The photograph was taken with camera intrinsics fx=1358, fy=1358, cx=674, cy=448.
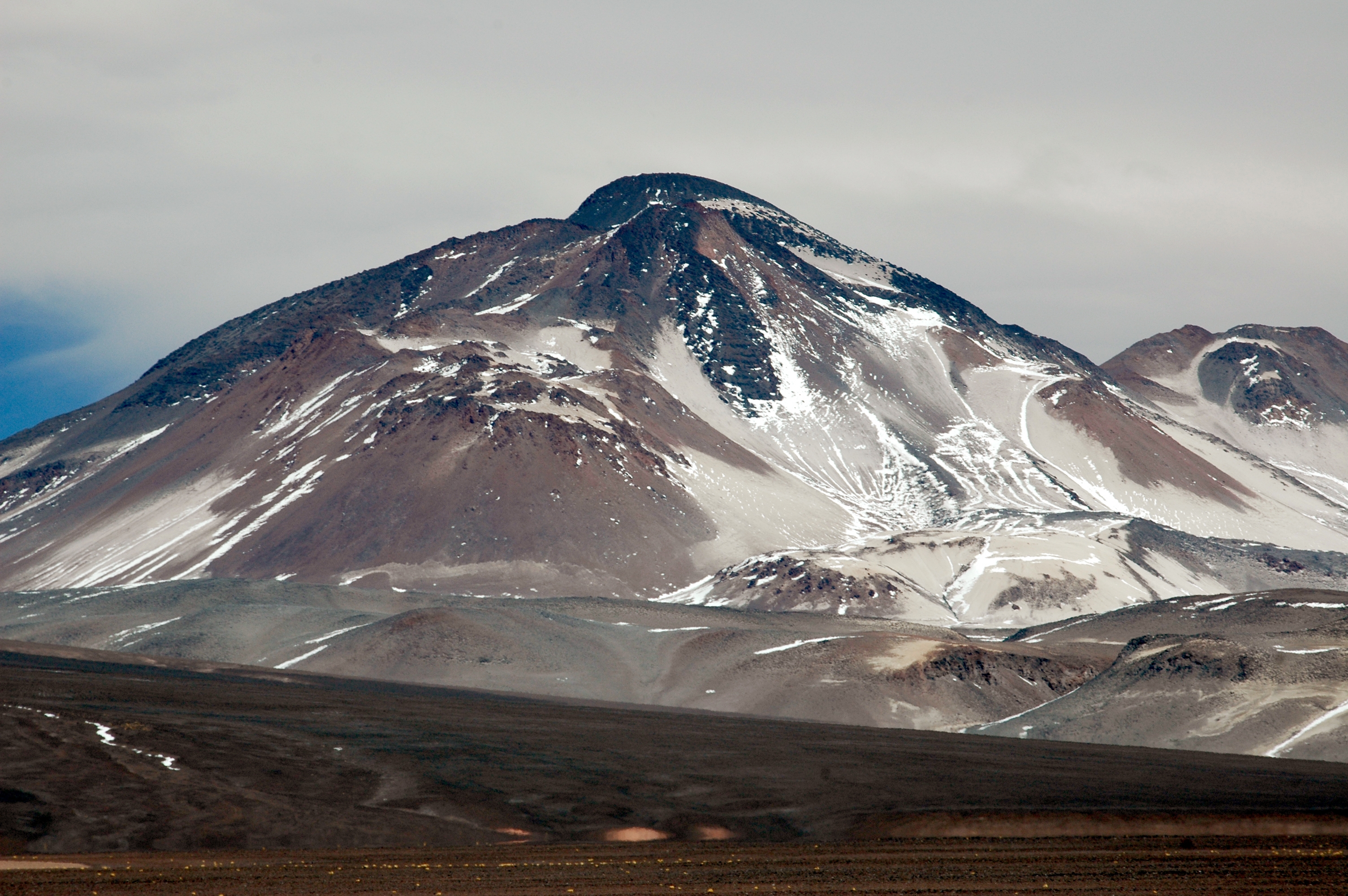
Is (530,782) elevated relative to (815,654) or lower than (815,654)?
elevated

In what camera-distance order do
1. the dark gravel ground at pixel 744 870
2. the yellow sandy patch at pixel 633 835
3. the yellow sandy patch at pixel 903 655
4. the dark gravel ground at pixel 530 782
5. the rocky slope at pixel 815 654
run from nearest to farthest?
1. the dark gravel ground at pixel 744 870
2. the dark gravel ground at pixel 530 782
3. the yellow sandy patch at pixel 633 835
4. the rocky slope at pixel 815 654
5. the yellow sandy patch at pixel 903 655

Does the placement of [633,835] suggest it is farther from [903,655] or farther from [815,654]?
[815,654]

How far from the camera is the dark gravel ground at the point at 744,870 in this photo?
32.2 m

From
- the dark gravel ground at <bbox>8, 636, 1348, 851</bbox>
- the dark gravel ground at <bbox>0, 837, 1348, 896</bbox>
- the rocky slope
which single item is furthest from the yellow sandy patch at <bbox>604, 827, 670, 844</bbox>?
the rocky slope

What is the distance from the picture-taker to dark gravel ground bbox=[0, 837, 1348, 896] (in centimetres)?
3219

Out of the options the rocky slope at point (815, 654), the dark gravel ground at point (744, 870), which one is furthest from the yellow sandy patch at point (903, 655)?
the dark gravel ground at point (744, 870)

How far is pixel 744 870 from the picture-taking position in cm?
3556

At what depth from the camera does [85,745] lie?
163 ft

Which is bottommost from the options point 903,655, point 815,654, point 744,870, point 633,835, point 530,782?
point 903,655

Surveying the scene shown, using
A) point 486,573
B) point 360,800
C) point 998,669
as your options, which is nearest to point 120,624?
point 486,573

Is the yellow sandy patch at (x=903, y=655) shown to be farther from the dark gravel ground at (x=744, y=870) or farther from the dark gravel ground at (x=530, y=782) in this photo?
the dark gravel ground at (x=744, y=870)

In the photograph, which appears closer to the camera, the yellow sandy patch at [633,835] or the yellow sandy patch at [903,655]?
the yellow sandy patch at [633,835]

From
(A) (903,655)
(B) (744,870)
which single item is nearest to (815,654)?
(A) (903,655)

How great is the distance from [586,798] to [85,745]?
18686mm
